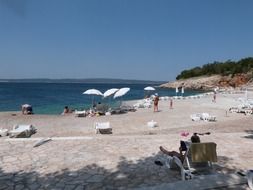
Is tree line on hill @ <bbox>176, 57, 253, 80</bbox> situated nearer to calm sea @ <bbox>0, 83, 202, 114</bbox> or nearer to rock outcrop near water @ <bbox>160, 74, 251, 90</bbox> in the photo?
rock outcrop near water @ <bbox>160, 74, 251, 90</bbox>

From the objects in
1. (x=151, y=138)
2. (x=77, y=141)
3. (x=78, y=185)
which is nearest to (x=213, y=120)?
(x=151, y=138)

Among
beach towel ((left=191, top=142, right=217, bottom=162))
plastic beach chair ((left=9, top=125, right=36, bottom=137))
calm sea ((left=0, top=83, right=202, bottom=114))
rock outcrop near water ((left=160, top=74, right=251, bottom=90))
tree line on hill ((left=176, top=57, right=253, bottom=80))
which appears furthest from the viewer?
tree line on hill ((left=176, top=57, right=253, bottom=80))

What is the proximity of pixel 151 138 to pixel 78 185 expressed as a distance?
4919 mm

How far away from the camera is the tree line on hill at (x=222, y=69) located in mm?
89000

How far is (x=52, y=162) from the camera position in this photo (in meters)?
7.92

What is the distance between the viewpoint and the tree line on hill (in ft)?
292

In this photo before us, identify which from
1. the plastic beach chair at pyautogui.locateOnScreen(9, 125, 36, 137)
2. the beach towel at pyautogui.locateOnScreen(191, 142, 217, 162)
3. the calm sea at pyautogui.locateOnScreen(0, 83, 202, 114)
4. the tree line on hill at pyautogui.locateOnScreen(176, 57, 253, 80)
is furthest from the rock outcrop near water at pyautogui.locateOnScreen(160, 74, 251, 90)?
the beach towel at pyautogui.locateOnScreen(191, 142, 217, 162)

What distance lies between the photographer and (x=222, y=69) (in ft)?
318

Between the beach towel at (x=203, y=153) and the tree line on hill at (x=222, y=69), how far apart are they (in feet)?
283

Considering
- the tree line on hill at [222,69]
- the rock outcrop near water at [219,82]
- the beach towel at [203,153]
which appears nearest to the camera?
the beach towel at [203,153]

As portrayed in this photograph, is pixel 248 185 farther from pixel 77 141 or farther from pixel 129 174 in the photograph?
pixel 77 141

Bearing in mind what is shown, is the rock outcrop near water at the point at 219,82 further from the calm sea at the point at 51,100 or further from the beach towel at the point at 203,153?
the beach towel at the point at 203,153

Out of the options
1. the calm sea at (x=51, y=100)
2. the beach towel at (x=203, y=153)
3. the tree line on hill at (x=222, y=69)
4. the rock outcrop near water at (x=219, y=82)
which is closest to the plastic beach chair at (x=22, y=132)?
the beach towel at (x=203, y=153)

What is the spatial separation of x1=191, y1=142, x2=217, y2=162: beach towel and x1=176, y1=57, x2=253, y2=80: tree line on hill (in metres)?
86.2
